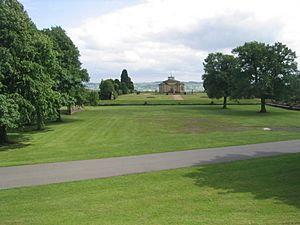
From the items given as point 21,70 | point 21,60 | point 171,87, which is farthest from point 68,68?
point 171,87

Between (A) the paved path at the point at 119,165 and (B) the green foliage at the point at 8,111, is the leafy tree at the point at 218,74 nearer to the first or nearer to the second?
Answer: (A) the paved path at the point at 119,165

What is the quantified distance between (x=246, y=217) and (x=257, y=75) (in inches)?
1909

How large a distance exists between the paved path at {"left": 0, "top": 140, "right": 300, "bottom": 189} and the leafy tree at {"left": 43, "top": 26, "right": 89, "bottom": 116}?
23.8 m

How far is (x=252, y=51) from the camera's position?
54.8 metres

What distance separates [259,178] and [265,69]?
43.7 meters

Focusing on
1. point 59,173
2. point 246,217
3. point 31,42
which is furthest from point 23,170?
point 31,42

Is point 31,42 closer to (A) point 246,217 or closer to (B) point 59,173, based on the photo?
(B) point 59,173

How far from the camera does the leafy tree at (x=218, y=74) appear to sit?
66.4m

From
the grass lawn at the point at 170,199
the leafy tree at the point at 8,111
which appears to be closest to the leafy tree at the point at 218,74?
the leafy tree at the point at 8,111

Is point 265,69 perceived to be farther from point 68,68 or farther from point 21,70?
point 21,70

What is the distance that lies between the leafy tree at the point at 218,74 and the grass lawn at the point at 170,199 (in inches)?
2102

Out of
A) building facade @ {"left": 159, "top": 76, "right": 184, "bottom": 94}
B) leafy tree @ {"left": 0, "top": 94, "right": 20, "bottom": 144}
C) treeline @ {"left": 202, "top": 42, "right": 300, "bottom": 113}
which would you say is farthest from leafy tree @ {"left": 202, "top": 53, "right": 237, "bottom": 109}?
building facade @ {"left": 159, "top": 76, "right": 184, "bottom": 94}

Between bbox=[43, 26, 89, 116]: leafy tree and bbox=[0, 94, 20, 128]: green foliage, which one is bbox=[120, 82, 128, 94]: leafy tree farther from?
bbox=[0, 94, 20, 128]: green foliage

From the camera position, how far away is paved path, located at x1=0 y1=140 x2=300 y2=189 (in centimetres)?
1351
